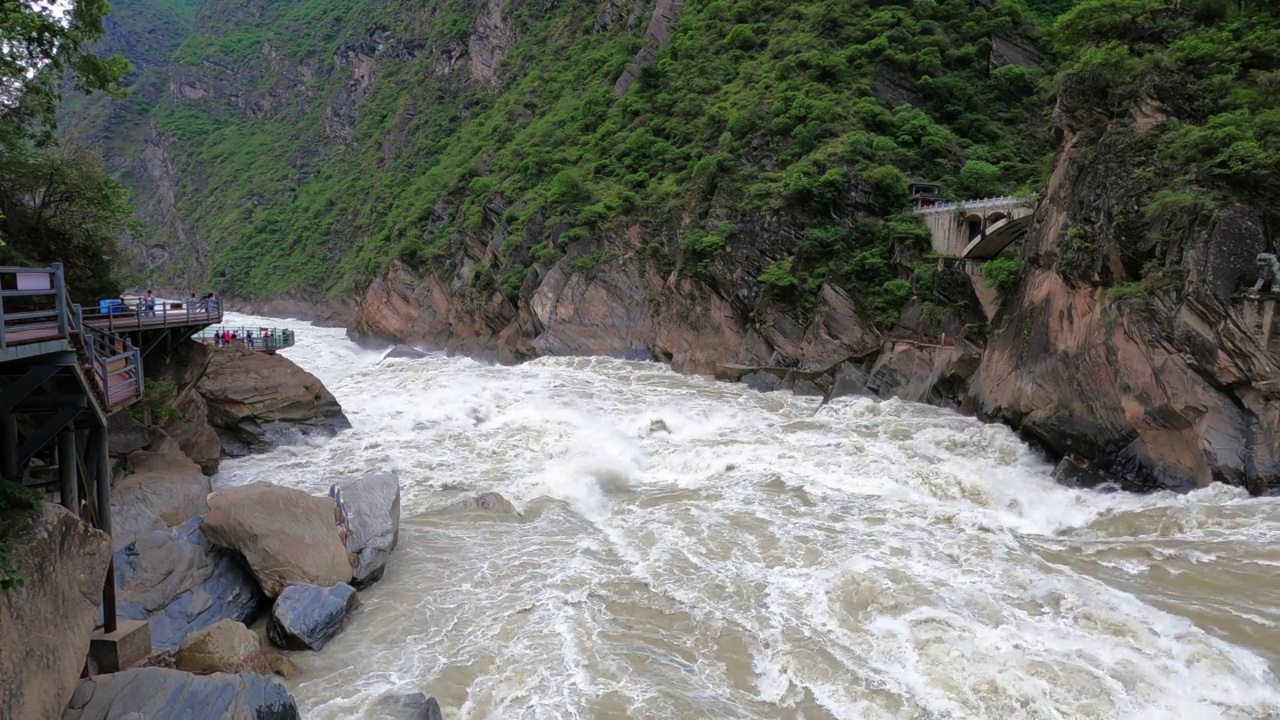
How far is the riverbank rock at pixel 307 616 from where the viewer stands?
10.4 metres

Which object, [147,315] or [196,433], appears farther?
[196,433]

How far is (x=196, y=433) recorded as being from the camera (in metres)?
19.1

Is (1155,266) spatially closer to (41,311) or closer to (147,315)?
(41,311)

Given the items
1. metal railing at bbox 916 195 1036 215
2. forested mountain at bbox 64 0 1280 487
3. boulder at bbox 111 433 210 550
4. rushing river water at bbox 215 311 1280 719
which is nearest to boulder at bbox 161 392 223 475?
rushing river water at bbox 215 311 1280 719

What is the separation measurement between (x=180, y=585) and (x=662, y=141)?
130ft

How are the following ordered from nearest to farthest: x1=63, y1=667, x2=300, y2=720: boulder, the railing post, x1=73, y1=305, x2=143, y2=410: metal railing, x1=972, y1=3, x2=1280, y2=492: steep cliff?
x1=63, y1=667, x2=300, y2=720: boulder → the railing post → x1=73, y1=305, x2=143, y2=410: metal railing → x1=972, y1=3, x2=1280, y2=492: steep cliff

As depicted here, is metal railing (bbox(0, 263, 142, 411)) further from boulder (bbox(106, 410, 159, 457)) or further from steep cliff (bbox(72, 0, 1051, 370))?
steep cliff (bbox(72, 0, 1051, 370))

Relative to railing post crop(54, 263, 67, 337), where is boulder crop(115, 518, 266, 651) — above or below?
below

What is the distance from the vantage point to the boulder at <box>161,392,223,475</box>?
18377mm

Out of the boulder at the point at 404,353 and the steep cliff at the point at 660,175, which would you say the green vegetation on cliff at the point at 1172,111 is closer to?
the steep cliff at the point at 660,175

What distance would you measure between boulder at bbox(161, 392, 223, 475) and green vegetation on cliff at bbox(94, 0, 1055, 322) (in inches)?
914

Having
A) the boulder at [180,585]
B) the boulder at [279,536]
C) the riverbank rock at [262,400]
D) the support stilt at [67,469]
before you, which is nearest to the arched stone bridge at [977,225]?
the riverbank rock at [262,400]

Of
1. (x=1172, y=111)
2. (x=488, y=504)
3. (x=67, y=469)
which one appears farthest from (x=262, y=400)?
(x=1172, y=111)

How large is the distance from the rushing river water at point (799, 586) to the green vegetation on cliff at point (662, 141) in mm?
14653
